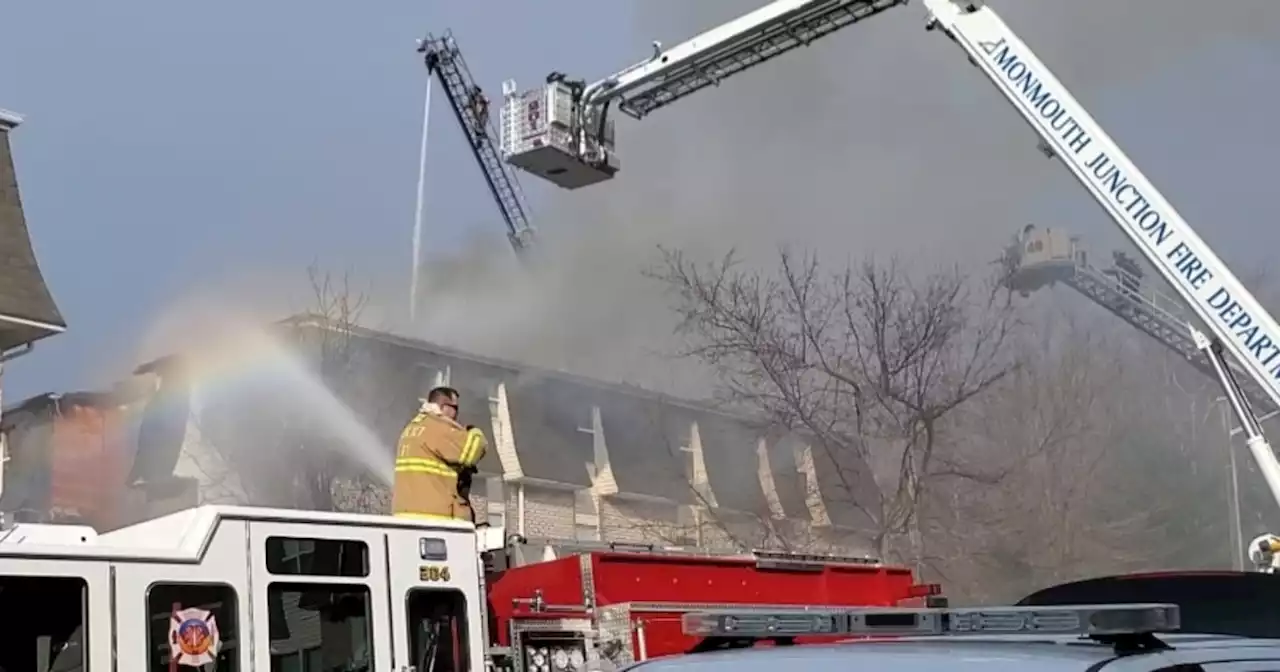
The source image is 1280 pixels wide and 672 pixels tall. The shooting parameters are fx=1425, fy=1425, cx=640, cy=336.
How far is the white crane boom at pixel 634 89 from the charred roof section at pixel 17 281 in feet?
17.4

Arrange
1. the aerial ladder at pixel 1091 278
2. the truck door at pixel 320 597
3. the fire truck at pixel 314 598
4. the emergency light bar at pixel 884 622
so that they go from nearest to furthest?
the emergency light bar at pixel 884 622
the fire truck at pixel 314 598
the truck door at pixel 320 597
the aerial ladder at pixel 1091 278

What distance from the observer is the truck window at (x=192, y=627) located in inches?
206

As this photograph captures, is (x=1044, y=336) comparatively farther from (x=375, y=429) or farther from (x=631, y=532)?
(x=375, y=429)

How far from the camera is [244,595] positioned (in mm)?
5457

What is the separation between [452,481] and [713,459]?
1074 centimetres

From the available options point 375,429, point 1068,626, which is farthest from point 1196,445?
point 1068,626

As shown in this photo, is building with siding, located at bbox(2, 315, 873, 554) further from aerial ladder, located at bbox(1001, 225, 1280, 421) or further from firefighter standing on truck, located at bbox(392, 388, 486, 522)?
firefighter standing on truck, located at bbox(392, 388, 486, 522)

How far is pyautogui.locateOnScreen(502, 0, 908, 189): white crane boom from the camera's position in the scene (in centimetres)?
1240

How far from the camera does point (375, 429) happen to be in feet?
59.6

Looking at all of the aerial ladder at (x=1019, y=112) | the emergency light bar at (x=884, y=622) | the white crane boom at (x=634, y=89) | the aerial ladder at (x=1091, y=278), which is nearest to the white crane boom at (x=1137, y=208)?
the aerial ladder at (x=1019, y=112)

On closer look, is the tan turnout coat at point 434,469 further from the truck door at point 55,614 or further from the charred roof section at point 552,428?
the charred roof section at point 552,428

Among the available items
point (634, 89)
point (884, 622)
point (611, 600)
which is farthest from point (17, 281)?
point (884, 622)

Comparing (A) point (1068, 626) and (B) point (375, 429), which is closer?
(A) point (1068, 626)

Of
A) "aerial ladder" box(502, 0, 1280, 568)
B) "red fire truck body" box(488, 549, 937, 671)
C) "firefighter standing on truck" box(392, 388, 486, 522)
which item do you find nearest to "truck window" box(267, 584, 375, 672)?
"red fire truck body" box(488, 549, 937, 671)
